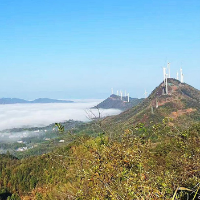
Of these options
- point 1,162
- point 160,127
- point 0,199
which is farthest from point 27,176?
point 160,127

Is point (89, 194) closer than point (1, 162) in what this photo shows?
Yes

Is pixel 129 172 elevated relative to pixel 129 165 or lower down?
elevated

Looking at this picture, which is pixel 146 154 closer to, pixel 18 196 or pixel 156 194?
pixel 156 194

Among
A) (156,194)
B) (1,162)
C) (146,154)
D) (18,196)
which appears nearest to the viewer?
(156,194)

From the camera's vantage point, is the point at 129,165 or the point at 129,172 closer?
the point at 129,172

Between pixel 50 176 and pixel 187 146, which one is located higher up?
pixel 187 146

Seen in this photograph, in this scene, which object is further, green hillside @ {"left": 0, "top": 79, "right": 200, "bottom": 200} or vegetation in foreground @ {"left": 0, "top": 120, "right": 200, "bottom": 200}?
green hillside @ {"left": 0, "top": 79, "right": 200, "bottom": 200}

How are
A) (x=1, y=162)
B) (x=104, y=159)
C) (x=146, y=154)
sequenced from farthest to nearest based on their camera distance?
(x=1, y=162) → (x=146, y=154) → (x=104, y=159)

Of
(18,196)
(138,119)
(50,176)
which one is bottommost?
(18,196)

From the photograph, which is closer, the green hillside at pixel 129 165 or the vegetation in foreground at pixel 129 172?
the vegetation in foreground at pixel 129 172

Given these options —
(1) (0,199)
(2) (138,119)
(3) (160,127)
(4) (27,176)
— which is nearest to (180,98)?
(2) (138,119)
